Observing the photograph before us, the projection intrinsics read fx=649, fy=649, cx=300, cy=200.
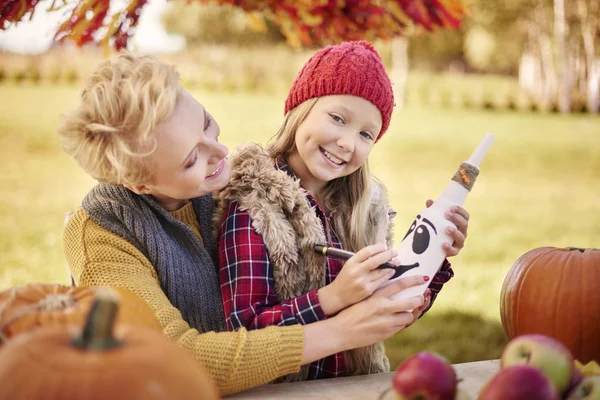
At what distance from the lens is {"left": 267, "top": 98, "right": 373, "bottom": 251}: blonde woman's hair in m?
1.91

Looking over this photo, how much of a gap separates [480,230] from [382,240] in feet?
19.0

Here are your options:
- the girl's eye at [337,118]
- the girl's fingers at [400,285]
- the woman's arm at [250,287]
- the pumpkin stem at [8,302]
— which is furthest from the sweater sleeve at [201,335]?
the girl's eye at [337,118]

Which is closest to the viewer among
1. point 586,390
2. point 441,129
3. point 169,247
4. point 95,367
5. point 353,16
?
point 95,367

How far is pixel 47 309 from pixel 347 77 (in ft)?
3.38

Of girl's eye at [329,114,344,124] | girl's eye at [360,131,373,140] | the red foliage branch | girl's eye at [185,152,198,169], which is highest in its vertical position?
the red foliage branch

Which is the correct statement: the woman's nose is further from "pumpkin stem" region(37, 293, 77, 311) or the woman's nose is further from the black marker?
"pumpkin stem" region(37, 293, 77, 311)

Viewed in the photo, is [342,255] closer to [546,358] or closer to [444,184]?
[546,358]

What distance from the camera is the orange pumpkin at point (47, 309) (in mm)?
1129

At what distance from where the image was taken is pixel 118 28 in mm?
2230

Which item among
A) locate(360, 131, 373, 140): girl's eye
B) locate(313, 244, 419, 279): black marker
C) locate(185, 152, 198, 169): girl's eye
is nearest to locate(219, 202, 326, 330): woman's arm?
locate(313, 244, 419, 279): black marker

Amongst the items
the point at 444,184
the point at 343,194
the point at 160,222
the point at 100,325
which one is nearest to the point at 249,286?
the point at 160,222

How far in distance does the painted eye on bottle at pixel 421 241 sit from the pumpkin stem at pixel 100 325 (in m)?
0.79

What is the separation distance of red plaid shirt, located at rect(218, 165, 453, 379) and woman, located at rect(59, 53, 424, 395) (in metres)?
0.08

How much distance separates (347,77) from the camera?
1.82 m
